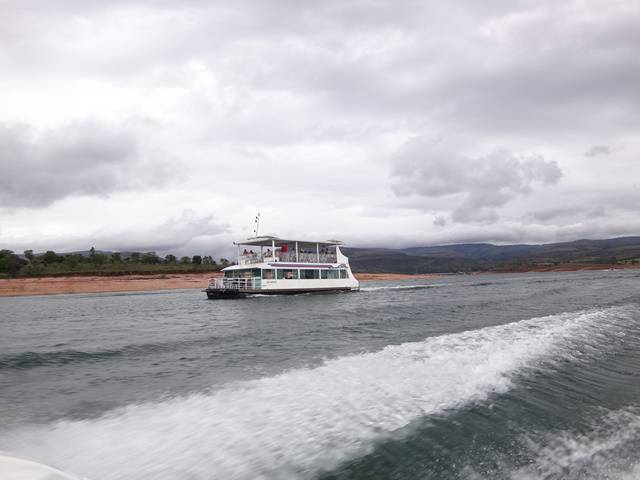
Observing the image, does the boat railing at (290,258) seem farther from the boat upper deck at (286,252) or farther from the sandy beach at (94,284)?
the sandy beach at (94,284)

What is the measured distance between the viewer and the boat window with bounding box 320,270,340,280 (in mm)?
64300

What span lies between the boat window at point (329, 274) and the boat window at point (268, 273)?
9636 mm

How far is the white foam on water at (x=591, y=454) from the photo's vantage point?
6371 mm

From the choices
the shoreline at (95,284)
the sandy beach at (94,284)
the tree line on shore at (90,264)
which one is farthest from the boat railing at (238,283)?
the tree line on shore at (90,264)

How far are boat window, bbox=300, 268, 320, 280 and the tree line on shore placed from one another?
8055 centimetres

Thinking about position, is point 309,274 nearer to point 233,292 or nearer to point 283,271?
point 283,271

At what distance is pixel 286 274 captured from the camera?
193 ft

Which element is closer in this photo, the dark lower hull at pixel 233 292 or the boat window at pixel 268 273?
the dark lower hull at pixel 233 292

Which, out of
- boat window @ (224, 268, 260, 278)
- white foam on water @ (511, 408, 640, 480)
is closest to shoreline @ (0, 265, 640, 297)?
boat window @ (224, 268, 260, 278)

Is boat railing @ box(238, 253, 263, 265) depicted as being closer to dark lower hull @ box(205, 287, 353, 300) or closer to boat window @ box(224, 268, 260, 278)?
boat window @ box(224, 268, 260, 278)

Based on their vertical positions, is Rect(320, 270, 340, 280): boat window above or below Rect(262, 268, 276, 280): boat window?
below

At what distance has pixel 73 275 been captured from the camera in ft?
370

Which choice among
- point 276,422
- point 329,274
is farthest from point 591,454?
point 329,274

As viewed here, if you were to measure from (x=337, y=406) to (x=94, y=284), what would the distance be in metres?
108
